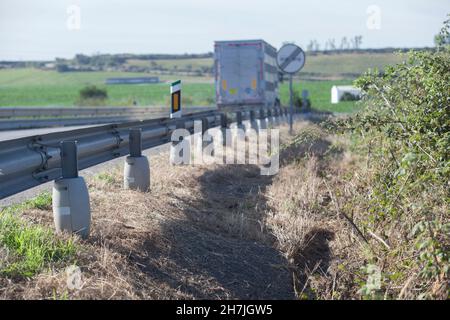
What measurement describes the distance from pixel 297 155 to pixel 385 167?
16.3 ft

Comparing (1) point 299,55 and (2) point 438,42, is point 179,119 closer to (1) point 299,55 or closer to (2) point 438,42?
(2) point 438,42

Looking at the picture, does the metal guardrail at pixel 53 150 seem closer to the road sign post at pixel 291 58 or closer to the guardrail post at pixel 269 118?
the road sign post at pixel 291 58

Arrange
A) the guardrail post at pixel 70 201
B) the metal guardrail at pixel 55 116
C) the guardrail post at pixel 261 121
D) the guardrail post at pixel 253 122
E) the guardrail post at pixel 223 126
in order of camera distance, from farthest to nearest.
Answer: the metal guardrail at pixel 55 116 < the guardrail post at pixel 261 121 < the guardrail post at pixel 253 122 < the guardrail post at pixel 223 126 < the guardrail post at pixel 70 201

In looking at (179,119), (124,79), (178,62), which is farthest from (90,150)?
(178,62)

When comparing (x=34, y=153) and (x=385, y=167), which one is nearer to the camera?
(x=34, y=153)

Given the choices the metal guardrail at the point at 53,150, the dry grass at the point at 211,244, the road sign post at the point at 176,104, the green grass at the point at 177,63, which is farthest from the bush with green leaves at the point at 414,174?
the green grass at the point at 177,63

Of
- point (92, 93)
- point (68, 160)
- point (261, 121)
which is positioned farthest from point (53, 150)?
point (92, 93)

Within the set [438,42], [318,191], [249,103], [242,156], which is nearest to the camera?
[438,42]

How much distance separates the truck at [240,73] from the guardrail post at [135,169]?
20.7 meters

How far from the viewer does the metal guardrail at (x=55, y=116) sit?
25341 millimetres

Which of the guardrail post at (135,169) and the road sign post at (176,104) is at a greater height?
the road sign post at (176,104)

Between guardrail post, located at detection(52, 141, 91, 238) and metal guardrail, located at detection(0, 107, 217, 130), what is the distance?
60.9 ft

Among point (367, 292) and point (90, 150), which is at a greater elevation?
point (90, 150)

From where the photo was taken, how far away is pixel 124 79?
11356 centimetres
